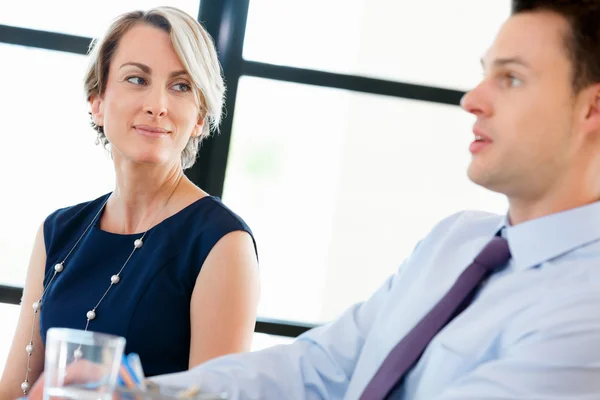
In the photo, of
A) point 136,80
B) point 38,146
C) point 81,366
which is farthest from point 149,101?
point 81,366

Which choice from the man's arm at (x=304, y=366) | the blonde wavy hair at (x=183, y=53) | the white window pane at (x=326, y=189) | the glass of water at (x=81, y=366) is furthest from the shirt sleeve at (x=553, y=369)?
the white window pane at (x=326, y=189)

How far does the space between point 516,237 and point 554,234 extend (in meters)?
0.07

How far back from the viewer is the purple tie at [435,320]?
1.45 m

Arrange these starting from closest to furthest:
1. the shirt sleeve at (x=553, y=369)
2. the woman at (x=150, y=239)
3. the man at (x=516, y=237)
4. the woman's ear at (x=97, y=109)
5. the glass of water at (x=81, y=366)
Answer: the glass of water at (x=81, y=366)
the shirt sleeve at (x=553, y=369)
the man at (x=516, y=237)
the woman at (x=150, y=239)
the woman's ear at (x=97, y=109)

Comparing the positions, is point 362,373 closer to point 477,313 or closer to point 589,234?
point 477,313

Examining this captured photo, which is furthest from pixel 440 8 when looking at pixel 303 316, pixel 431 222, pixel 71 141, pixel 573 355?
pixel 573 355

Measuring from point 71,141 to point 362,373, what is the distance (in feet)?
5.69

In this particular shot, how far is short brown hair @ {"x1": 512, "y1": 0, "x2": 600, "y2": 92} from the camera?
1412 millimetres

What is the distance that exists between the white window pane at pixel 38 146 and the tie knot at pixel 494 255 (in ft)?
5.96

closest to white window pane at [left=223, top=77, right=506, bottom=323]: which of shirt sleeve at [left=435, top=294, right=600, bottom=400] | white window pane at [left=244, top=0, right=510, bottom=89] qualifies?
white window pane at [left=244, top=0, right=510, bottom=89]

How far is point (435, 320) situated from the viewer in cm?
145

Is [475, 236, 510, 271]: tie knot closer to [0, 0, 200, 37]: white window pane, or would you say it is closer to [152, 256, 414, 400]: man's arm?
[152, 256, 414, 400]: man's arm

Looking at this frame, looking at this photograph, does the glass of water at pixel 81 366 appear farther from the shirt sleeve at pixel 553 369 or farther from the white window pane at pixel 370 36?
the white window pane at pixel 370 36

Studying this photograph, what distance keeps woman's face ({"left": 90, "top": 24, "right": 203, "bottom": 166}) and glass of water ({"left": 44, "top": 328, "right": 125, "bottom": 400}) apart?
132 cm
